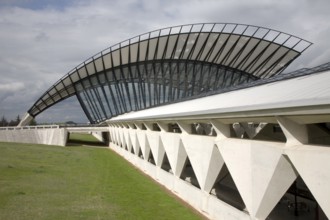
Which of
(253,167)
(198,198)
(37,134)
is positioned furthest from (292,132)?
(37,134)

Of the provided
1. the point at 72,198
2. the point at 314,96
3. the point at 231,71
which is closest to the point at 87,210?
the point at 72,198

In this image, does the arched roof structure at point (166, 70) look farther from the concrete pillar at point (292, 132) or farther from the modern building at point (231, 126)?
the concrete pillar at point (292, 132)

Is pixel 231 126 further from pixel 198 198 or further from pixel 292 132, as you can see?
pixel 292 132

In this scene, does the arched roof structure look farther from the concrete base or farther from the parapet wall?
the concrete base

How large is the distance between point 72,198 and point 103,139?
4763 centimetres

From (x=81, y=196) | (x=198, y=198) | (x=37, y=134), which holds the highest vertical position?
(x=37, y=134)

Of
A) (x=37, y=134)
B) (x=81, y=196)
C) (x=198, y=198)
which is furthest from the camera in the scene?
(x=37, y=134)

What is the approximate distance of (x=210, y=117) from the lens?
12.5 meters

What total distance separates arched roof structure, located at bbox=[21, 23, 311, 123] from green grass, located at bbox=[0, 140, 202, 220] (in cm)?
3565

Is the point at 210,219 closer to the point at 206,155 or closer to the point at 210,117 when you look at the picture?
the point at 206,155

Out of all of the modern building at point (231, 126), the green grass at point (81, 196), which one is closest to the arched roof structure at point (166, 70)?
the modern building at point (231, 126)

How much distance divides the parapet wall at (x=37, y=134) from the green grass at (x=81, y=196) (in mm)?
25235

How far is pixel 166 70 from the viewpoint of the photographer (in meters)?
61.2

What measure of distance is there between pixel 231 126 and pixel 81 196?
25.2ft
